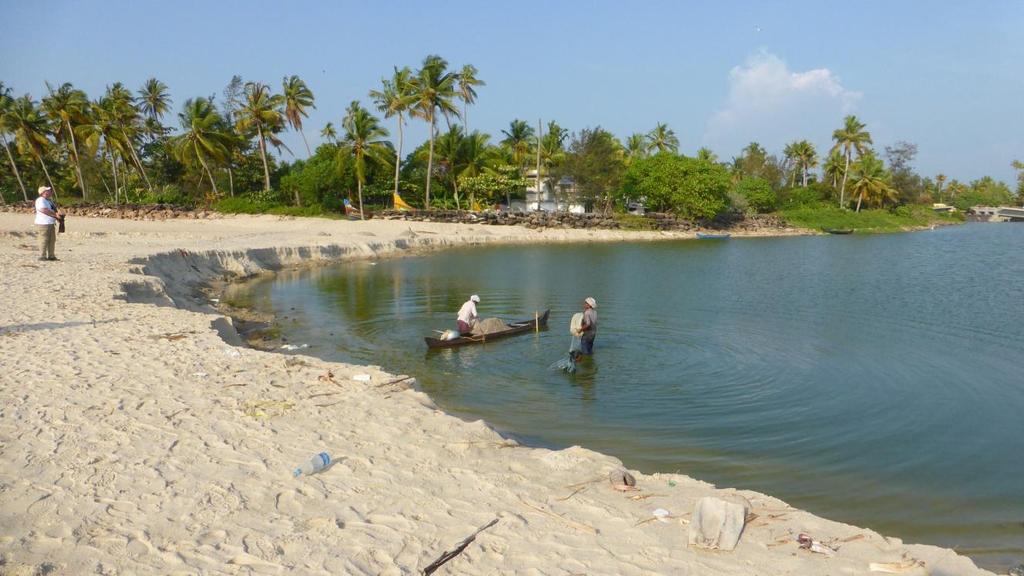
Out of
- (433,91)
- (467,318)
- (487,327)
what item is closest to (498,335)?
(487,327)

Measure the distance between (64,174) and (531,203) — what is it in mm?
50349

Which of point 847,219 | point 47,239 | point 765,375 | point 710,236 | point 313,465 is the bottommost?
point 765,375

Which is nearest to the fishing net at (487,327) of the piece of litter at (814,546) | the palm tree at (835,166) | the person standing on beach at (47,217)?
the piece of litter at (814,546)

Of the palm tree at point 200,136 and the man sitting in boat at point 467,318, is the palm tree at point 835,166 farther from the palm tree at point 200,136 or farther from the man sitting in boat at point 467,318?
the man sitting in boat at point 467,318

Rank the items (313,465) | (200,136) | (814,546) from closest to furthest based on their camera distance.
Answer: (814,546), (313,465), (200,136)

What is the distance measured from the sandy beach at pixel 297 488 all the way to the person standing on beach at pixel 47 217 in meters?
7.92

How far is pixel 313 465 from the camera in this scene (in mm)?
7238

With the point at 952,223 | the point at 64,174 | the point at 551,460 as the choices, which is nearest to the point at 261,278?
the point at 551,460

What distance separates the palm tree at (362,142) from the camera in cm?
5706

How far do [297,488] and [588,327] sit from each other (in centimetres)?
961

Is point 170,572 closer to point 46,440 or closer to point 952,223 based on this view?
point 46,440

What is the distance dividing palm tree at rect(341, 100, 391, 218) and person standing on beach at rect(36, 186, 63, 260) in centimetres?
3579

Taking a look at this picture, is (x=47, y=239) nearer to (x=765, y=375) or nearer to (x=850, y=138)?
(x=765, y=375)

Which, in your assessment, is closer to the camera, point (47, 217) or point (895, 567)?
point (895, 567)
